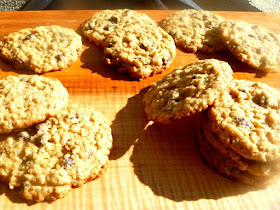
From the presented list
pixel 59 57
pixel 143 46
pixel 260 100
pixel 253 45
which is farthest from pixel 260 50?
pixel 59 57

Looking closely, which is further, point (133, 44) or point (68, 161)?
point (133, 44)

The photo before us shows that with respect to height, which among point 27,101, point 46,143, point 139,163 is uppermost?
point 27,101

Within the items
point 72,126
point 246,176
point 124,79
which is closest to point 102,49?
point 124,79

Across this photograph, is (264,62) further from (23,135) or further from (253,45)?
(23,135)

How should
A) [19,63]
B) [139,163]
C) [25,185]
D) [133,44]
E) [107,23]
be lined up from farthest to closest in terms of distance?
[107,23] → [133,44] → [19,63] → [139,163] → [25,185]

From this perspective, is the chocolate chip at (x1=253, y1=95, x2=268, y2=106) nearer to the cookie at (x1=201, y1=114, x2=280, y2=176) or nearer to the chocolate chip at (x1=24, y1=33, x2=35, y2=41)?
the cookie at (x1=201, y1=114, x2=280, y2=176)

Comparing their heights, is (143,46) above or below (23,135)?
above

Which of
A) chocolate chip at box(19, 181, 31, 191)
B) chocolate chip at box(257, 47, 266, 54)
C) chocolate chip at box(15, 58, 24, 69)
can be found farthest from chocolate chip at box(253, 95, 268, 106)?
chocolate chip at box(15, 58, 24, 69)
